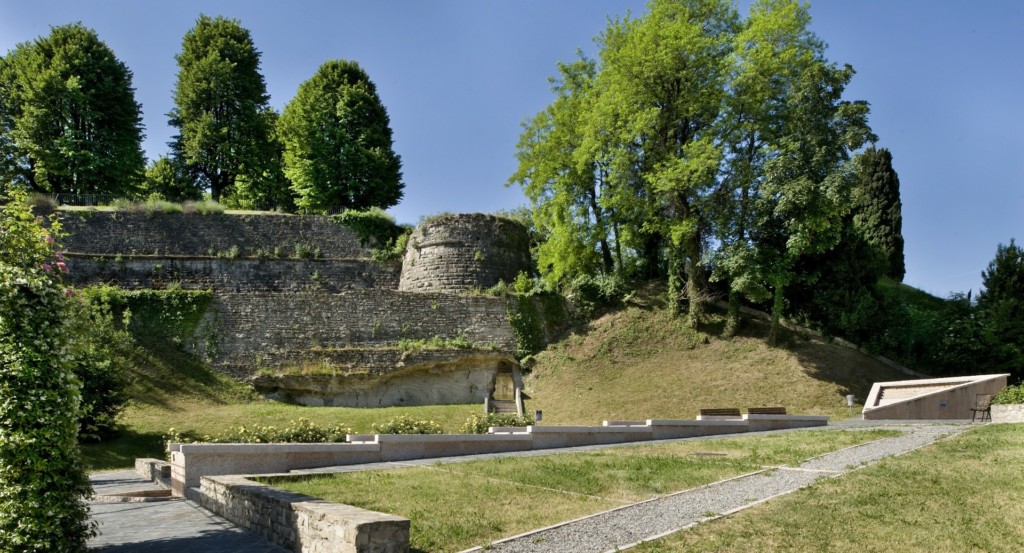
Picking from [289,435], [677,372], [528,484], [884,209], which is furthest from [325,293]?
[884,209]

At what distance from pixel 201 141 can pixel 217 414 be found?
2374 cm

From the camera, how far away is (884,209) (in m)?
36.2

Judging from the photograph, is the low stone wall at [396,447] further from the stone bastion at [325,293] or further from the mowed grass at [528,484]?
the stone bastion at [325,293]

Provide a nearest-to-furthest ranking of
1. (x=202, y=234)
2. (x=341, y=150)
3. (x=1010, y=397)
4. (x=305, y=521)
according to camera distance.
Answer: (x=305, y=521), (x=1010, y=397), (x=202, y=234), (x=341, y=150)

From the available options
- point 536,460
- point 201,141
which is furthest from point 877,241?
point 201,141

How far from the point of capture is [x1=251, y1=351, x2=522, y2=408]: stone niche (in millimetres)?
24250

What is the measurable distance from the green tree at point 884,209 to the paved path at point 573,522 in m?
28.6

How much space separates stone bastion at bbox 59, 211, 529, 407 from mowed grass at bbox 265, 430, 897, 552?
1396cm

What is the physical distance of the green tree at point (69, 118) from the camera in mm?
34438

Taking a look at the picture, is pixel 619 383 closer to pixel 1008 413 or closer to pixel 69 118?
pixel 1008 413

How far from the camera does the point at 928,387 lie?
66.0ft

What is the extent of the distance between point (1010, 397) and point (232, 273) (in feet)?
93.0

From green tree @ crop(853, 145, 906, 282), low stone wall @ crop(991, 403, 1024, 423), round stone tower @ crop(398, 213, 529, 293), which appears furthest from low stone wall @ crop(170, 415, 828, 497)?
green tree @ crop(853, 145, 906, 282)

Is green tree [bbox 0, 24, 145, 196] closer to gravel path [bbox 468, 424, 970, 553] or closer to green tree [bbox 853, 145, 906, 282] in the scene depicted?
gravel path [bbox 468, 424, 970, 553]
